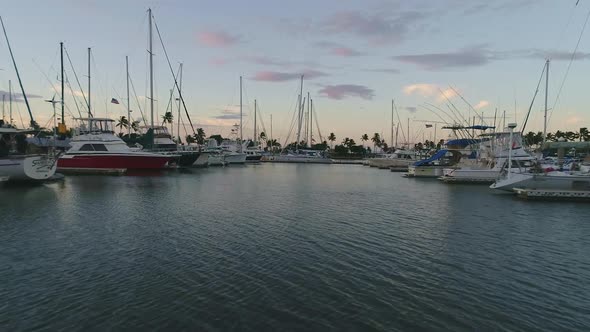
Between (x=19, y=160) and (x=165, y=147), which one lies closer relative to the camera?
(x=19, y=160)

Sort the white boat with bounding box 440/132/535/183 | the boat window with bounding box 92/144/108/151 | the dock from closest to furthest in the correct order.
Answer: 1. the dock
2. the white boat with bounding box 440/132/535/183
3. the boat window with bounding box 92/144/108/151

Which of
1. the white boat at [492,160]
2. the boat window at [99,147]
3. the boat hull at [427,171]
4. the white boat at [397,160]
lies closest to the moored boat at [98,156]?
the boat window at [99,147]

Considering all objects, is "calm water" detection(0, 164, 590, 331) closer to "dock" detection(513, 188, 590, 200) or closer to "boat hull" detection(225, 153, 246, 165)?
"dock" detection(513, 188, 590, 200)

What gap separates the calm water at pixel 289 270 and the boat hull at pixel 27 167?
48.8 ft

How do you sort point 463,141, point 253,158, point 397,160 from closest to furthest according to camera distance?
point 463,141 → point 397,160 → point 253,158

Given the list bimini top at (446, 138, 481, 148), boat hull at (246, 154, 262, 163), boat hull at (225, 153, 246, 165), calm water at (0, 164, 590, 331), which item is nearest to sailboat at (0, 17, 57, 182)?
calm water at (0, 164, 590, 331)

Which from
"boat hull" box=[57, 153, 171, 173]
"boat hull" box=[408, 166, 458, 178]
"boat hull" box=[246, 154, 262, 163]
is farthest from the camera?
"boat hull" box=[246, 154, 262, 163]

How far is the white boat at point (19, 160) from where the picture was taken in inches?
1419

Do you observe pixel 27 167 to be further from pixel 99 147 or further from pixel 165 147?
pixel 165 147

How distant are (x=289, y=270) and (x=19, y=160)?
120 ft

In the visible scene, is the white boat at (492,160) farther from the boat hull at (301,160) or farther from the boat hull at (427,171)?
the boat hull at (301,160)

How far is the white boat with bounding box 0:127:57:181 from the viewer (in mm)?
36031

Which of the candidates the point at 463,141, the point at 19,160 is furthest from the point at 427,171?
the point at 19,160

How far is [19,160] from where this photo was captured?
119 feet
